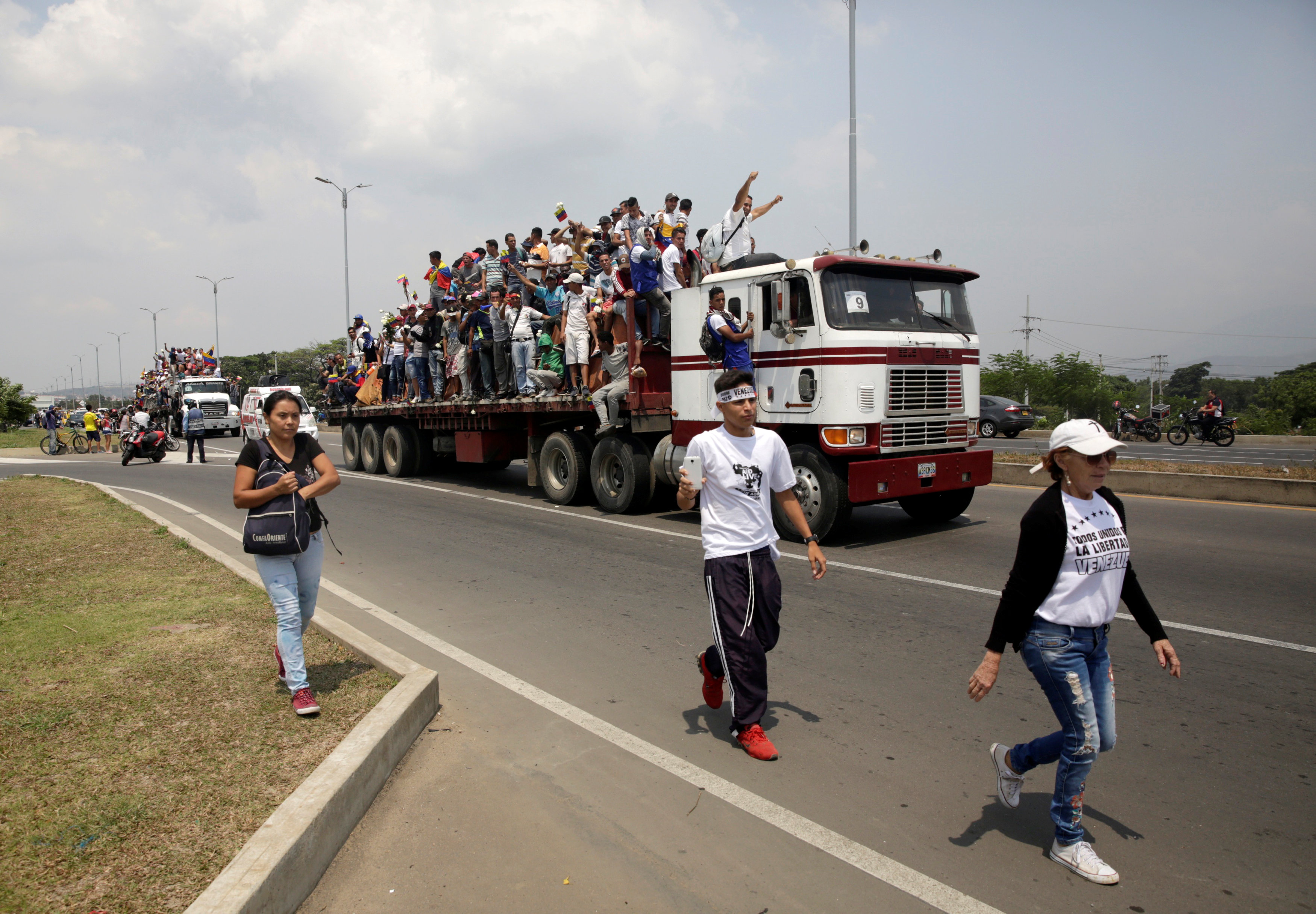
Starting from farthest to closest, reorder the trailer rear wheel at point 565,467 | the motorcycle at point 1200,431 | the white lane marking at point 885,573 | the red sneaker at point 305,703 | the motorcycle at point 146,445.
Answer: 1. the motorcycle at point 1200,431
2. the motorcycle at point 146,445
3. the trailer rear wheel at point 565,467
4. the white lane marking at point 885,573
5. the red sneaker at point 305,703

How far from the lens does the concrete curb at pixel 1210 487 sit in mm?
11859

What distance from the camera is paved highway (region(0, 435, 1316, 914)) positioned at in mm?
3199

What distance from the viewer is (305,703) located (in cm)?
453

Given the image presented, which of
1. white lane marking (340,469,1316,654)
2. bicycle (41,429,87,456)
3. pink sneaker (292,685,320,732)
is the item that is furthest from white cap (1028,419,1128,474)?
bicycle (41,429,87,456)

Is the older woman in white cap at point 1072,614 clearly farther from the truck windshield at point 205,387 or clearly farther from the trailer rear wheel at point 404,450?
the truck windshield at point 205,387

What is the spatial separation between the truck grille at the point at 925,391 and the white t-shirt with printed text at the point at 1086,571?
609 cm

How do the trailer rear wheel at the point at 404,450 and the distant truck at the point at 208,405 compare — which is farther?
the distant truck at the point at 208,405

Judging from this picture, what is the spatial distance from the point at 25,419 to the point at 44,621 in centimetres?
6518

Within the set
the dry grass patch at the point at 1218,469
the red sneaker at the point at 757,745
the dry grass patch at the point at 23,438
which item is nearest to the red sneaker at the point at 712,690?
the red sneaker at the point at 757,745

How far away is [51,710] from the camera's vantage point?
4535 millimetres

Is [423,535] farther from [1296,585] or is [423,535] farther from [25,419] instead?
[25,419]

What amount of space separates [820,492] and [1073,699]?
6.09 metres

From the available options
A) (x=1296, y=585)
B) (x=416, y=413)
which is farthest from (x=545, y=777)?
(x=416, y=413)

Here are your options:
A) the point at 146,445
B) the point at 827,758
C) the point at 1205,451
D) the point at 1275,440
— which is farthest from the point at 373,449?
the point at 1275,440
